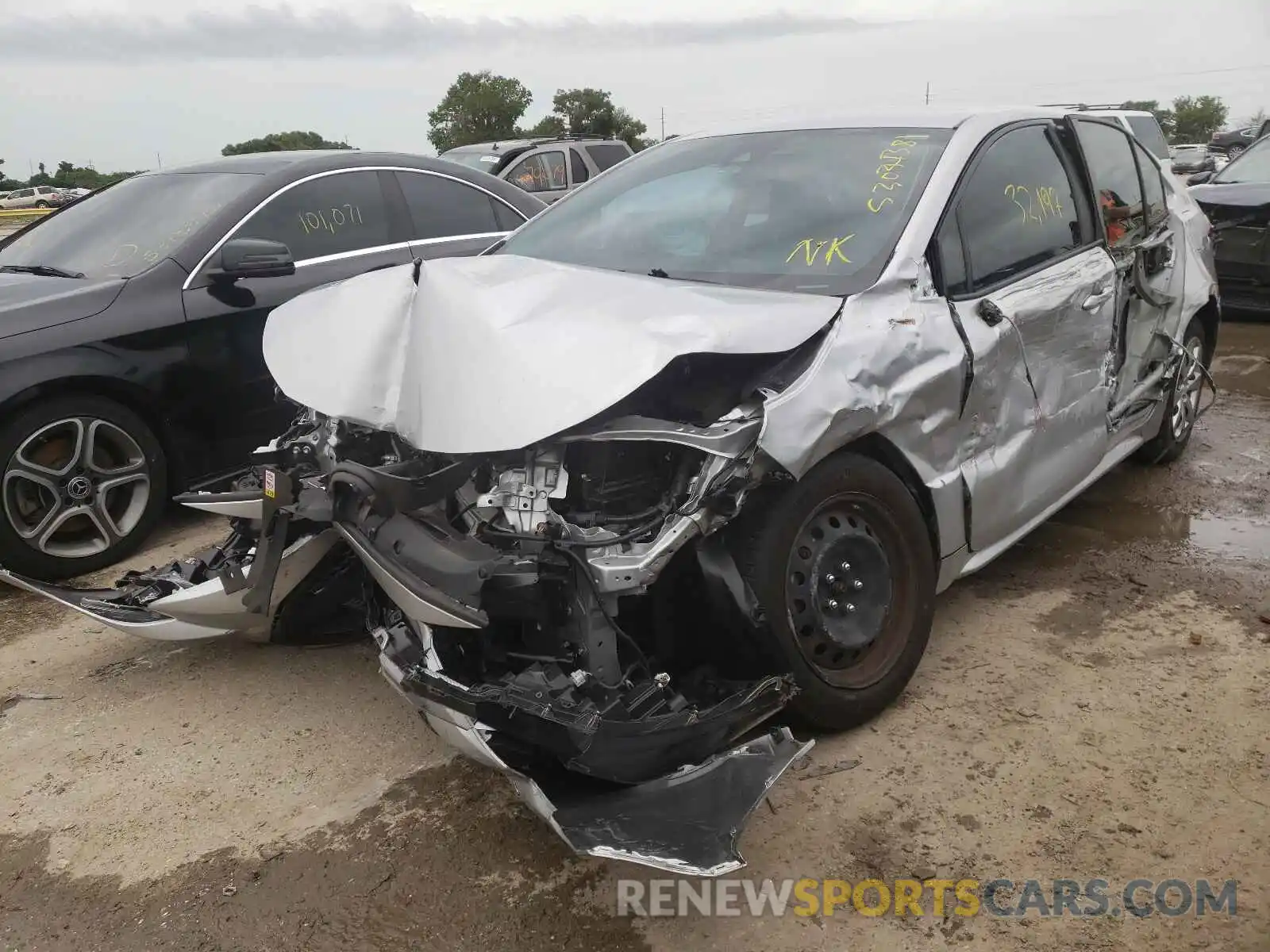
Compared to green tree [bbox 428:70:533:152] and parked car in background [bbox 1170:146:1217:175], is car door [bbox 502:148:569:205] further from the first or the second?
green tree [bbox 428:70:533:152]

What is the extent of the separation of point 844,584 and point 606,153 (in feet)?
34.8

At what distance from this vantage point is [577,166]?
12055 mm

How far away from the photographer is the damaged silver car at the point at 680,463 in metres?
2.37

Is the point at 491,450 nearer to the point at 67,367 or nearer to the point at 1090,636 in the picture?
the point at 1090,636

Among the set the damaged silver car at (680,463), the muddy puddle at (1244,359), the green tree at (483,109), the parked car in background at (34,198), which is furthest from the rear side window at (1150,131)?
the green tree at (483,109)

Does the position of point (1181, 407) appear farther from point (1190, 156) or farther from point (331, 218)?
A: point (1190, 156)

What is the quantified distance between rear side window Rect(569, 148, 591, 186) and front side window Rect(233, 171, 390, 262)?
706cm

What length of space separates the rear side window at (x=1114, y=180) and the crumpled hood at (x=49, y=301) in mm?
4173

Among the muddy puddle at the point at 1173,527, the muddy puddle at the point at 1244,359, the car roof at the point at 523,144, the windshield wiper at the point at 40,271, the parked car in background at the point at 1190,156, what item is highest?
the car roof at the point at 523,144

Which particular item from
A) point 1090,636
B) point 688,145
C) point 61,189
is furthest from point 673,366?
point 61,189

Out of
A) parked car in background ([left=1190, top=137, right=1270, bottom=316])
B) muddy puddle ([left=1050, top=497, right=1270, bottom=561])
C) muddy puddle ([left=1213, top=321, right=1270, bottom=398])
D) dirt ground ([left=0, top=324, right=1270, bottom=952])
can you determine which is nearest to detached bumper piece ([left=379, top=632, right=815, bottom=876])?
dirt ground ([left=0, top=324, right=1270, bottom=952])

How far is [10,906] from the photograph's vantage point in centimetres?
244

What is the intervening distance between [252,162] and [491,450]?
356cm

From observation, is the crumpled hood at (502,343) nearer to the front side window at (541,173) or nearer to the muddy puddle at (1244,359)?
the muddy puddle at (1244,359)
